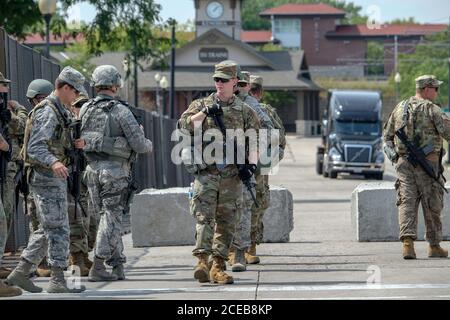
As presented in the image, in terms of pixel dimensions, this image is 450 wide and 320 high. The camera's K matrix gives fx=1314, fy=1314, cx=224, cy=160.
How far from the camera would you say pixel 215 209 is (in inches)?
467

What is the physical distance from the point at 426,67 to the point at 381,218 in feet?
304

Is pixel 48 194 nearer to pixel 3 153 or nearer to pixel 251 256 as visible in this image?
pixel 3 153

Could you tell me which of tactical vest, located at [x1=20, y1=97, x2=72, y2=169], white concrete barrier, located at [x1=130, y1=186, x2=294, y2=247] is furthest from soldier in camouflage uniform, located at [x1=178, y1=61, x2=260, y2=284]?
white concrete barrier, located at [x1=130, y1=186, x2=294, y2=247]

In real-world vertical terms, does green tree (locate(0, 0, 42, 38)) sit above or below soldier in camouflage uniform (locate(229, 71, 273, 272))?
above

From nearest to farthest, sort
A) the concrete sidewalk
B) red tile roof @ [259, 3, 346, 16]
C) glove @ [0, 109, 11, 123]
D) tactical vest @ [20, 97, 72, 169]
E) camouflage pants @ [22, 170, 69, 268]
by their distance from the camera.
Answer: the concrete sidewalk, camouflage pants @ [22, 170, 69, 268], tactical vest @ [20, 97, 72, 169], glove @ [0, 109, 11, 123], red tile roof @ [259, 3, 346, 16]

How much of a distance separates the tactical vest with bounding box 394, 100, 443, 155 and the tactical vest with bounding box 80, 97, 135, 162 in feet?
11.4

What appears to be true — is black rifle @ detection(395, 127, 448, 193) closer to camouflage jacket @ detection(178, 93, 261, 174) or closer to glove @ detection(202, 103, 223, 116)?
camouflage jacket @ detection(178, 93, 261, 174)

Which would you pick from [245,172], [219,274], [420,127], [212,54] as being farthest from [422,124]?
[212,54]

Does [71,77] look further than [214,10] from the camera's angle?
No

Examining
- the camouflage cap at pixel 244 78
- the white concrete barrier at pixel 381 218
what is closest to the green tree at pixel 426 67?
the white concrete barrier at pixel 381 218

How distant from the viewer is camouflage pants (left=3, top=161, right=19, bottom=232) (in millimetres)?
12688

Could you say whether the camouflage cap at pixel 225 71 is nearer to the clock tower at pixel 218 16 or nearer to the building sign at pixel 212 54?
the building sign at pixel 212 54

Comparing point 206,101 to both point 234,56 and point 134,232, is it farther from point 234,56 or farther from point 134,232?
point 234,56

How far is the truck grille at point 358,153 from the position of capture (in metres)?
43.3
